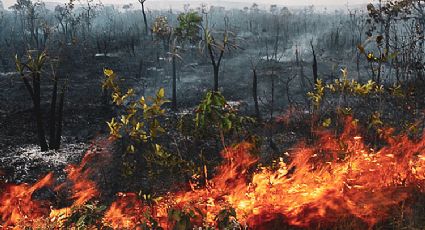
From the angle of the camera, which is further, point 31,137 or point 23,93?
point 23,93

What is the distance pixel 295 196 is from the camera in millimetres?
7125

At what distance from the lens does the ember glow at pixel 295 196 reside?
22.6ft

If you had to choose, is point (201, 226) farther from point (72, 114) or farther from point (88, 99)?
point (88, 99)

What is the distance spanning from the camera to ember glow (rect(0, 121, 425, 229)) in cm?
689

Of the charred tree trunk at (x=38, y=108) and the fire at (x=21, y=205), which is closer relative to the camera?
the fire at (x=21, y=205)

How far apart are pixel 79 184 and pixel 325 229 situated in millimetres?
8002

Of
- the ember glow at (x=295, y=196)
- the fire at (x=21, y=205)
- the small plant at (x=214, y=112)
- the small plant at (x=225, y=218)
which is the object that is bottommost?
the fire at (x=21, y=205)

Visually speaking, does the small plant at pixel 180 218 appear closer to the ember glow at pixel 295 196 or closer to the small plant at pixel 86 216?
the ember glow at pixel 295 196

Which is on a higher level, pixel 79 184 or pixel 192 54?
pixel 192 54

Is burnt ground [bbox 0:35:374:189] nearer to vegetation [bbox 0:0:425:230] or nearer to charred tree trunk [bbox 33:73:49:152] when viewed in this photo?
vegetation [bbox 0:0:425:230]

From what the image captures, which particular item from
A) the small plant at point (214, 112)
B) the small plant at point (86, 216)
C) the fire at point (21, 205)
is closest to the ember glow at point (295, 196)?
the fire at point (21, 205)

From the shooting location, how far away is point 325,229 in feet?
22.1

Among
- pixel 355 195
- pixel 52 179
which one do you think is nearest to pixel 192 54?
pixel 52 179

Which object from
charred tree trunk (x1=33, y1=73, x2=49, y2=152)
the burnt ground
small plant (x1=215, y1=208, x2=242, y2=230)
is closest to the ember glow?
small plant (x1=215, y1=208, x2=242, y2=230)
